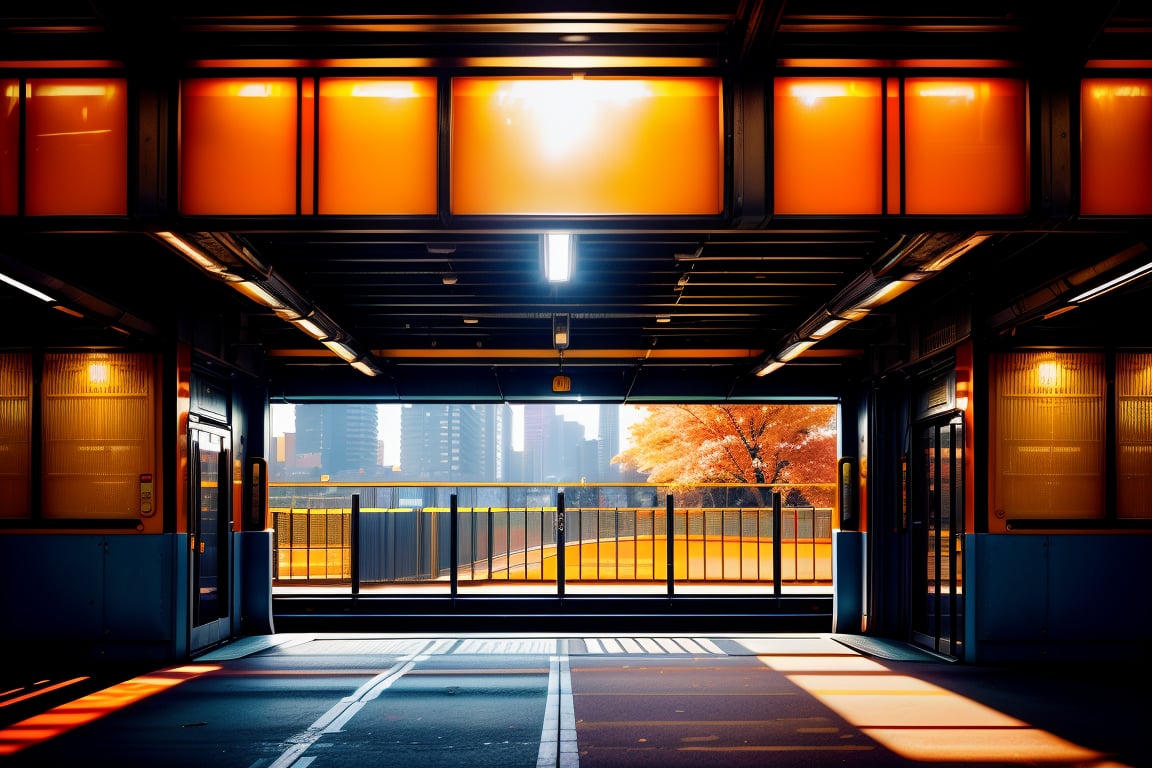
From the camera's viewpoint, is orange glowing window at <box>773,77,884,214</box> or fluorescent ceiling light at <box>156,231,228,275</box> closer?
orange glowing window at <box>773,77,884,214</box>

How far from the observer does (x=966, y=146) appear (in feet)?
23.6

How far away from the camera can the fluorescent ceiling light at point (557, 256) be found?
899cm

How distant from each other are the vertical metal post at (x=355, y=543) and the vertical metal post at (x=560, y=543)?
3.38 meters

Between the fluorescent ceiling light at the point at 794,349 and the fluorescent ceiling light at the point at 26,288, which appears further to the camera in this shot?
the fluorescent ceiling light at the point at 794,349

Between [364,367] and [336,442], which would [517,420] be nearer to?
[336,442]

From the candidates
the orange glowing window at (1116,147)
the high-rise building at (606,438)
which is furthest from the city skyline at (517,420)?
the orange glowing window at (1116,147)

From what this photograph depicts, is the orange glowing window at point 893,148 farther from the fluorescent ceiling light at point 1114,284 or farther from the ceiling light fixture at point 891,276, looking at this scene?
the fluorescent ceiling light at point 1114,284

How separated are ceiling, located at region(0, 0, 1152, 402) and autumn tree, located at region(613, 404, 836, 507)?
48.2ft

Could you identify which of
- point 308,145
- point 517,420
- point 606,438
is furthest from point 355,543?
point 517,420

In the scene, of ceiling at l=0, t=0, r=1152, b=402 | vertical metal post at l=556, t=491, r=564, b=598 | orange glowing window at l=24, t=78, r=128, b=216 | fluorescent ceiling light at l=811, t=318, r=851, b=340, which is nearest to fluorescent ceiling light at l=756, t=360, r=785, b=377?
ceiling at l=0, t=0, r=1152, b=402

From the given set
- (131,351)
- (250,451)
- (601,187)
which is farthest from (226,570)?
(601,187)

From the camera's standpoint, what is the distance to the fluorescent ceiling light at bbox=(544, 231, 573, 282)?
899cm

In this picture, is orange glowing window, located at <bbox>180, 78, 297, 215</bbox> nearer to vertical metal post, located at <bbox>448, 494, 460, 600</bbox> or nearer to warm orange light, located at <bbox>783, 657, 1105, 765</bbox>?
warm orange light, located at <bbox>783, 657, 1105, 765</bbox>

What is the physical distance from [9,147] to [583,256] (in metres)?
5.15
